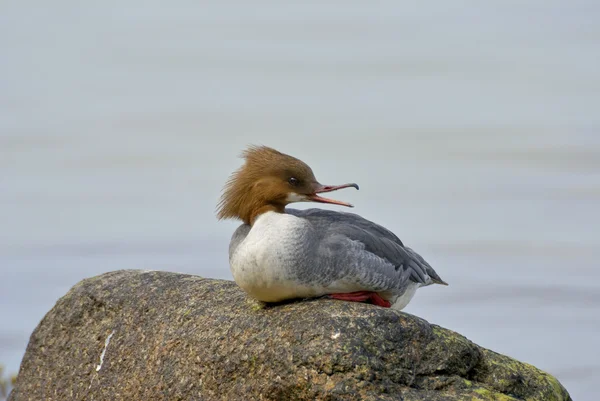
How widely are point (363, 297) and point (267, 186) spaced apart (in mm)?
982

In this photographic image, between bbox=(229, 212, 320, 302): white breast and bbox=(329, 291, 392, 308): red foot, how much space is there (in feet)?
0.61

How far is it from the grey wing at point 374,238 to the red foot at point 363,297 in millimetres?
211

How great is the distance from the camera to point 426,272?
23.6 ft

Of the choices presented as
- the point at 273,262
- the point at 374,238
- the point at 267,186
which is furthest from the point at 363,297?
the point at 267,186

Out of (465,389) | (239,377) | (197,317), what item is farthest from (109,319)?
(465,389)

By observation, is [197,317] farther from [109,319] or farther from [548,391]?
[548,391]

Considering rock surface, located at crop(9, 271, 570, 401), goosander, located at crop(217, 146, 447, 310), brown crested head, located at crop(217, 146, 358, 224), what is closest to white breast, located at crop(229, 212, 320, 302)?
goosander, located at crop(217, 146, 447, 310)

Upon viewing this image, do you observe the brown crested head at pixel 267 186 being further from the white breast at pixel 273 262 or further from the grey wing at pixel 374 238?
the white breast at pixel 273 262

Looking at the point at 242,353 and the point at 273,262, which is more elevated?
the point at 273,262

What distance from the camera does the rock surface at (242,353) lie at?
561 centimetres

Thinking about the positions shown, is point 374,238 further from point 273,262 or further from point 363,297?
point 273,262

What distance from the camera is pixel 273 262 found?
19.9 feet

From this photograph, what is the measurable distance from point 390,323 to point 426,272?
148cm

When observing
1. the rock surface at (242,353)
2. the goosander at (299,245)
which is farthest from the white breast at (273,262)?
the rock surface at (242,353)
